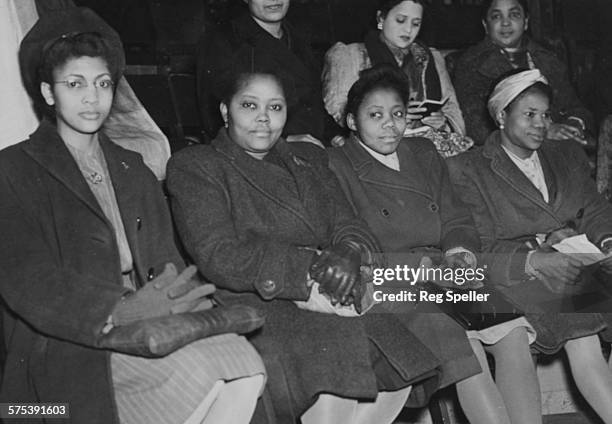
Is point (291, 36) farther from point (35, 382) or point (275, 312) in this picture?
point (35, 382)

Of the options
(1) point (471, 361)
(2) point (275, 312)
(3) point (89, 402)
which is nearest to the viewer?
(3) point (89, 402)

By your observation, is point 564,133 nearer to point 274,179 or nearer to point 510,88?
point 510,88

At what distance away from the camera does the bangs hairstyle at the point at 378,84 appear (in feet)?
12.9

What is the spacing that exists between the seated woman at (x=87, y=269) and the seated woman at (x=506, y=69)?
2.07m

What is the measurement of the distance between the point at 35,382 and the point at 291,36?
6.73 ft

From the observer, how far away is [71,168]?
309 cm

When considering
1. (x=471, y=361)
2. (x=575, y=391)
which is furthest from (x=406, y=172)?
(x=575, y=391)

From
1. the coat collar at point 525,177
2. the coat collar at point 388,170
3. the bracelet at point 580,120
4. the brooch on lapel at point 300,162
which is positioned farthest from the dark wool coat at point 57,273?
the bracelet at point 580,120

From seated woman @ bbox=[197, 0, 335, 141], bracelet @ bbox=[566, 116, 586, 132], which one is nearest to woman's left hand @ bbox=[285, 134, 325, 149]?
seated woman @ bbox=[197, 0, 335, 141]

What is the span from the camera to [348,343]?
330cm

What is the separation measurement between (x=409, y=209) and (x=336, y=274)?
68cm

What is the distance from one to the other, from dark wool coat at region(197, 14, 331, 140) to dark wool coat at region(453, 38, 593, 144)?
70 centimetres

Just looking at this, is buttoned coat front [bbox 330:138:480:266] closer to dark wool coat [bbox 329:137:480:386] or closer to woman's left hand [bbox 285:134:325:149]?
dark wool coat [bbox 329:137:480:386]

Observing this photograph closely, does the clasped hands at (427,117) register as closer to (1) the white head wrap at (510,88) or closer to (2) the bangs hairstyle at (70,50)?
(1) the white head wrap at (510,88)
